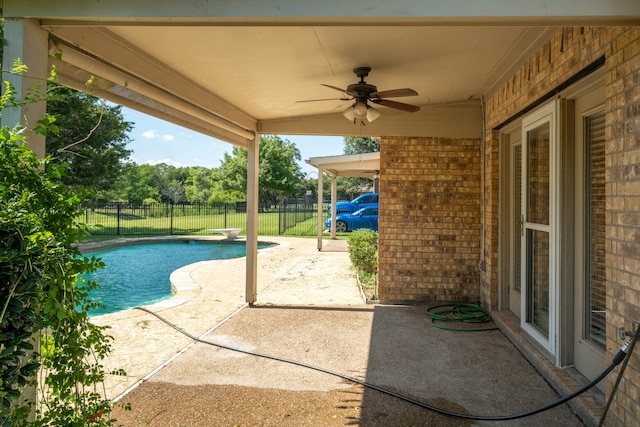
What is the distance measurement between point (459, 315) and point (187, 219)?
19.8 m

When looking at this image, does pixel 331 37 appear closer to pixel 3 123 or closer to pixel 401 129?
pixel 3 123

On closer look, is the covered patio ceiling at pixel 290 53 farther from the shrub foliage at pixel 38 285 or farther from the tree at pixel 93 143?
the tree at pixel 93 143

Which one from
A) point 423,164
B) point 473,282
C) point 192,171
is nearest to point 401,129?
point 423,164

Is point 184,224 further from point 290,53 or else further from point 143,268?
point 290,53

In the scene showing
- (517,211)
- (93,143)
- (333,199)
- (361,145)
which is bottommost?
(517,211)

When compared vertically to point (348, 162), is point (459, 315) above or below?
below

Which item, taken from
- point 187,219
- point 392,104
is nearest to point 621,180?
point 392,104

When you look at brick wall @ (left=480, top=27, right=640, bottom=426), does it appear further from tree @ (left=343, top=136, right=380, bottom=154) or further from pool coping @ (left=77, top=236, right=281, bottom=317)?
tree @ (left=343, top=136, right=380, bottom=154)

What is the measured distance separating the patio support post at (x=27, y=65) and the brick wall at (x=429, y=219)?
14.3ft

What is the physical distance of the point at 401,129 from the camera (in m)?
5.76

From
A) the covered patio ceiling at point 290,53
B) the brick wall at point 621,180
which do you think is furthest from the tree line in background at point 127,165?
the brick wall at point 621,180

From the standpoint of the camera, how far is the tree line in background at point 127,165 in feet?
38.9

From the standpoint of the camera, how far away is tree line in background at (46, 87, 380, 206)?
11867 mm

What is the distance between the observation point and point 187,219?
75.0ft
